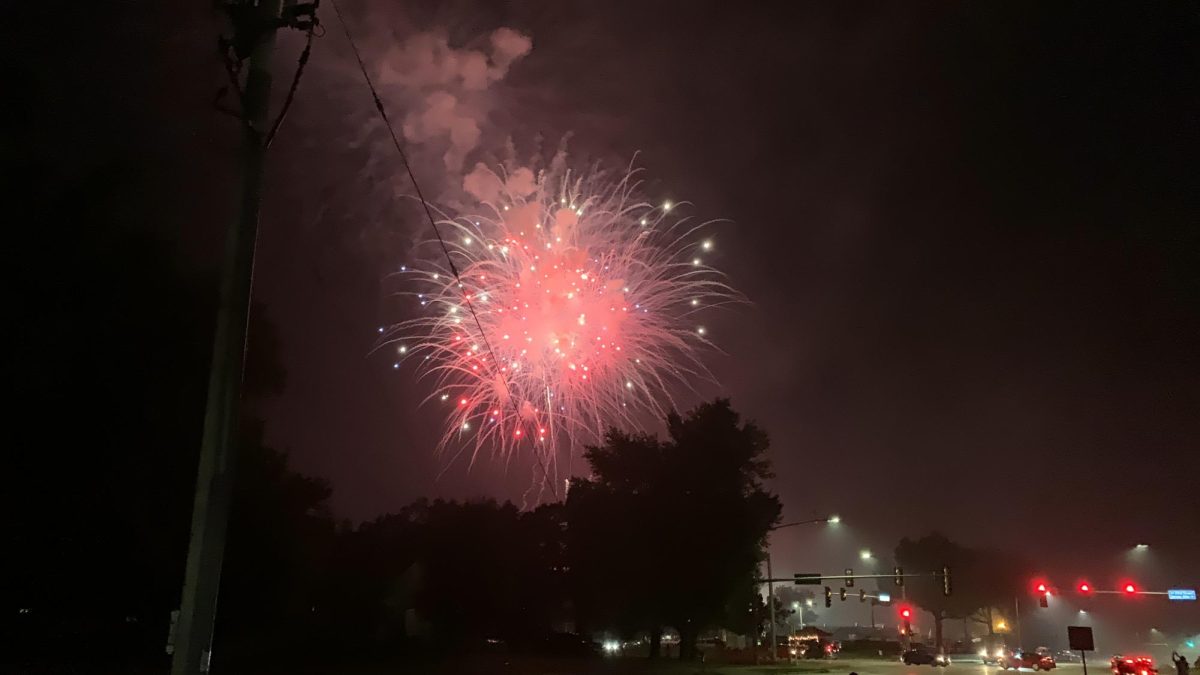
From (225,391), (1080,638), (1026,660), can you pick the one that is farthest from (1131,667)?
(225,391)

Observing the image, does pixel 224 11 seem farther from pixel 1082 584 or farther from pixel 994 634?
pixel 994 634

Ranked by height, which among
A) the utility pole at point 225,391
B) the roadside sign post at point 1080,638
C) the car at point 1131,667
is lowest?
the car at point 1131,667

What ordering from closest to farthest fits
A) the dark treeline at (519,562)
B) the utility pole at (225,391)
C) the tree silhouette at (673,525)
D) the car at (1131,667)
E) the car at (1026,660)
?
the utility pole at (225,391) → the dark treeline at (519,562) → the car at (1131,667) → the tree silhouette at (673,525) → the car at (1026,660)

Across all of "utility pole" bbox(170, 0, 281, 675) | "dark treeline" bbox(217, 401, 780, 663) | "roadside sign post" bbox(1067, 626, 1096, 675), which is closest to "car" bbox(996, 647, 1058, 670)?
"dark treeline" bbox(217, 401, 780, 663)

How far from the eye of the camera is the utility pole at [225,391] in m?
6.46

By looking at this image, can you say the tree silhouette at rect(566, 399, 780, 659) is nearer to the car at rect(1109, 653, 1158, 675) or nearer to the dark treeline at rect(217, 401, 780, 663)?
the dark treeline at rect(217, 401, 780, 663)

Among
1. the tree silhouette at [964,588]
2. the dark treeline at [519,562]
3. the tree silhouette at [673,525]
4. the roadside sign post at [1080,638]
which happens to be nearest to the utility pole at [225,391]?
the roadside sign post at [1080,638]

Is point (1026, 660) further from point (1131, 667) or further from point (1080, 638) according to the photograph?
point (1080, 638)

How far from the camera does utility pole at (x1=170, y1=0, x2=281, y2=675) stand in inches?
254

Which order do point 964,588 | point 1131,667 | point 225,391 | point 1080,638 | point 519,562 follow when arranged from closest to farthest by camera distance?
1. point 225,391
2. point 1080,638
3. point 1131,667
4. point 519,562
5. point 964,588

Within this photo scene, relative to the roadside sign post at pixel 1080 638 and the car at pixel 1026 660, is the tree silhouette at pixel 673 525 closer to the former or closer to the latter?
the car at pixel 1026 660

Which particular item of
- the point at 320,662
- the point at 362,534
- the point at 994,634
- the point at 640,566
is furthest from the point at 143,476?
the point at 994,634

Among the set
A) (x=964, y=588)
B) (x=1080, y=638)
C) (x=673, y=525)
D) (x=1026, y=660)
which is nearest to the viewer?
(x=1080, y=638)

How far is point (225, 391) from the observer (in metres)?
6.88
